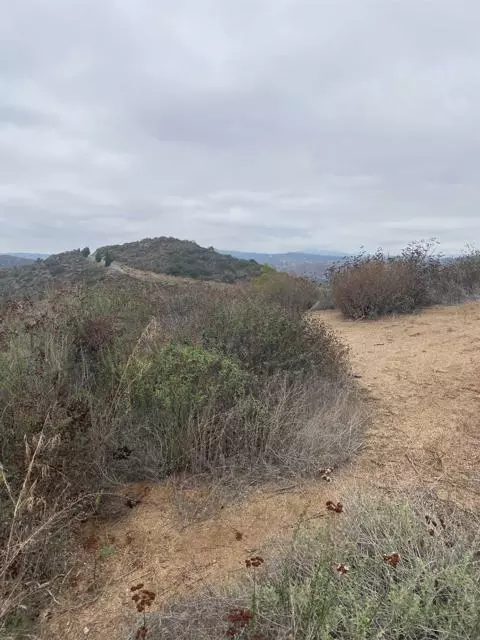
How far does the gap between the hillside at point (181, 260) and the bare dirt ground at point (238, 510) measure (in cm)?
1899

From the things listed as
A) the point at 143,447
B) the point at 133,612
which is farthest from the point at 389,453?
the point at 133,612

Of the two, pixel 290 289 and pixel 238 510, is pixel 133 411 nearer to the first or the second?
pixel 238 510

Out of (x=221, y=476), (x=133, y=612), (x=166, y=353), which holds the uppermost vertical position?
(x=166, y=353)

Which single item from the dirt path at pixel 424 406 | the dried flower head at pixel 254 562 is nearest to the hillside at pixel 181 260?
the dirt path at pixel 424 406

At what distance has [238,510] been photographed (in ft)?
9.76

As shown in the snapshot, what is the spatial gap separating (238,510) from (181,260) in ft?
91.4

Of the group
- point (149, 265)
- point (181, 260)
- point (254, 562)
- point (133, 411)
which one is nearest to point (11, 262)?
point (149, 265)

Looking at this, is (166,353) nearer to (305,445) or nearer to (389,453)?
(305,445)

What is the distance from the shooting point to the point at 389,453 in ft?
11.7

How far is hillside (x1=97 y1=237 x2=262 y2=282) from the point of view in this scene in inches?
1043

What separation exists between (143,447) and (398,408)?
2394mm

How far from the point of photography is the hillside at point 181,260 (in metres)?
26.5

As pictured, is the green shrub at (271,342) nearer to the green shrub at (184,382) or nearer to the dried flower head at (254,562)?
the green shrub at (184,382)

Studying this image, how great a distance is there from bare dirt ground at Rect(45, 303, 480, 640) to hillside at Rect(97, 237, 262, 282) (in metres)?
19.0
